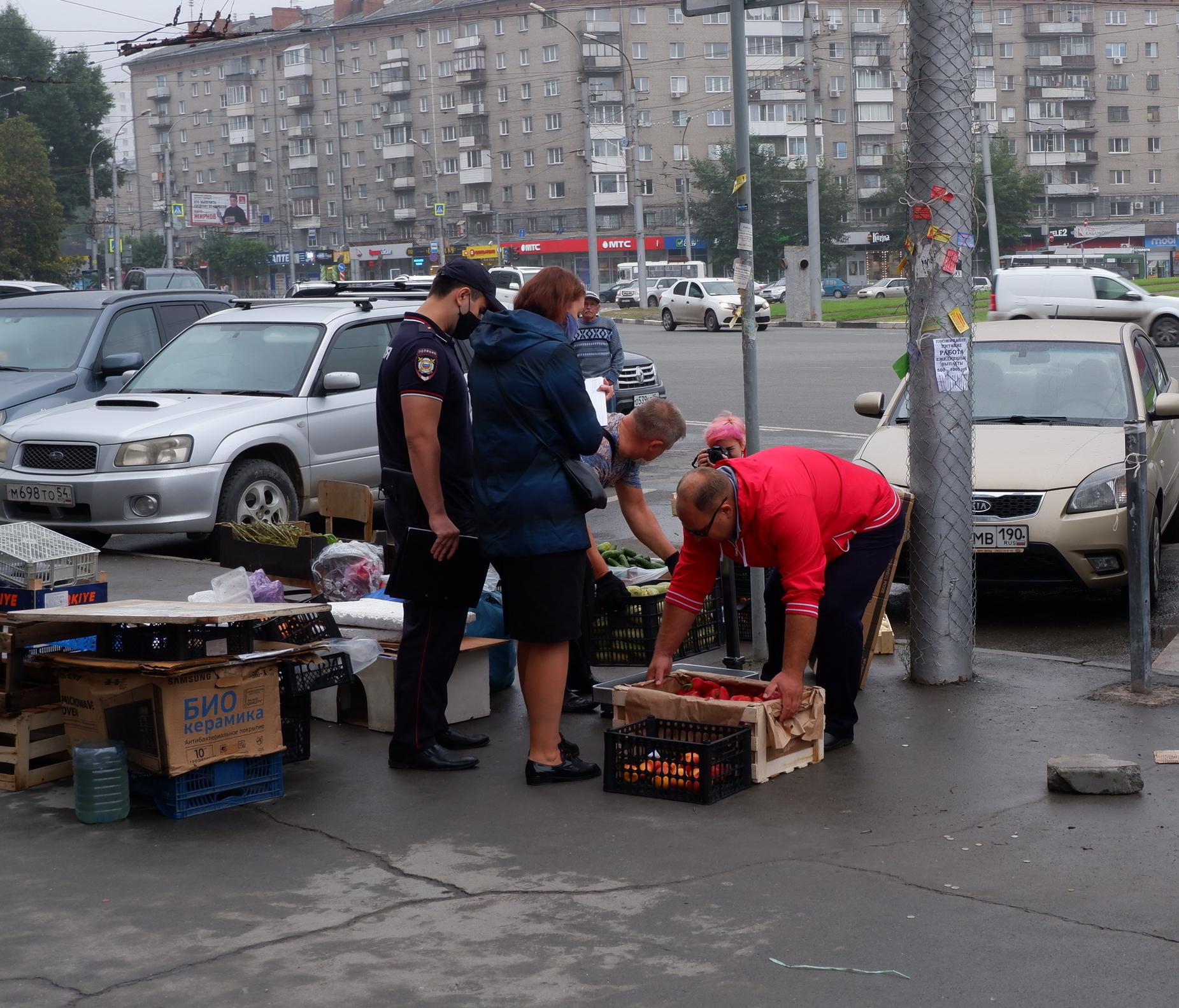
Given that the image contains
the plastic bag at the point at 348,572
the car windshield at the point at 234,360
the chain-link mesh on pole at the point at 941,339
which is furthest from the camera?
the car windshield at the point at 234,360

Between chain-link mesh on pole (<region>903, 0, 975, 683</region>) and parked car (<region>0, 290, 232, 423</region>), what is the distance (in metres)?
7.78

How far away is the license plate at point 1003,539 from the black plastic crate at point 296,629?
3844mm

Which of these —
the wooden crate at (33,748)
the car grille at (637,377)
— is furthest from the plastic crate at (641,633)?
the car grille at (637,377)

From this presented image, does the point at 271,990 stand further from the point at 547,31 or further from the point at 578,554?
the point at 547,31

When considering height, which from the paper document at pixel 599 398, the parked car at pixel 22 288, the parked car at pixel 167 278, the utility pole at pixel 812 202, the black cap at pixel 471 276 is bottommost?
the paper document at pixel 599 398

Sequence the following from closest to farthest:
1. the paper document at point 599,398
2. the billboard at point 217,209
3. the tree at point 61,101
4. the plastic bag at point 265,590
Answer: the plastic bag at point 265,590, the paper document at point 599,398, the tree at point 61,101, the billboard at point 217,209

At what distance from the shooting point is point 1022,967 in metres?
3.84

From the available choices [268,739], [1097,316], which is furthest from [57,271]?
[268,739]

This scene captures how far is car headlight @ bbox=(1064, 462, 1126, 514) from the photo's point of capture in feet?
26.6

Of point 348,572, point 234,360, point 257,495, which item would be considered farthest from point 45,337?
point 348,572

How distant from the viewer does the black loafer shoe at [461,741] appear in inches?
242

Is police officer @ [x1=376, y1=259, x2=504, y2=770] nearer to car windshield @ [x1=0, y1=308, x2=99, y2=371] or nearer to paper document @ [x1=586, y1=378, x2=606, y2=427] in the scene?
paper document @ [x1=586, y1=378, x2=606, y2=427]

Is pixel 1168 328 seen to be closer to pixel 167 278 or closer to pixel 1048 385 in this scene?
pixel 167 278

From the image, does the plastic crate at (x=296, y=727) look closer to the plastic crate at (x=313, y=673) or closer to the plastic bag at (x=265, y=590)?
the plastic crate at (x=313, y=673)
